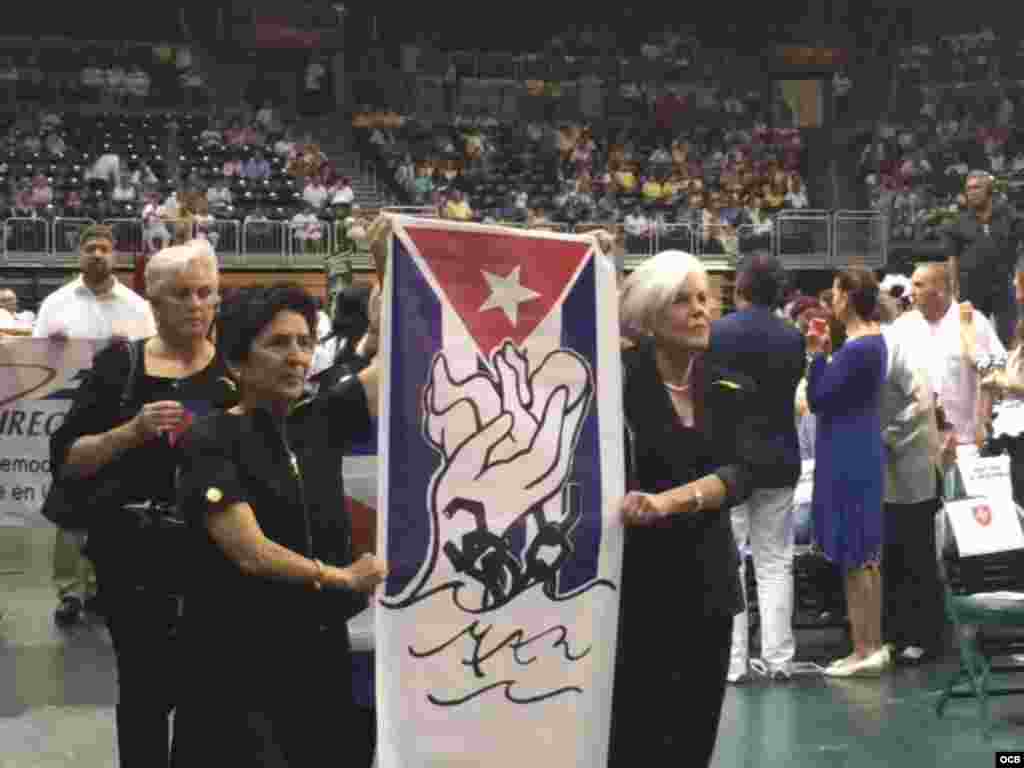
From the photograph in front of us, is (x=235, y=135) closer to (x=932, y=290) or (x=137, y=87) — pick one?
(x=137, y=87)

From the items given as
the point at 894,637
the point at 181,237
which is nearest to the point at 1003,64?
the point at 181,237

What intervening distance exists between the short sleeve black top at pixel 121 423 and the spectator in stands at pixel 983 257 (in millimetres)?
8763

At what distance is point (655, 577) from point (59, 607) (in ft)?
17.6

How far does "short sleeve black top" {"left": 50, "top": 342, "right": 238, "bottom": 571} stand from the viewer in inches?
191

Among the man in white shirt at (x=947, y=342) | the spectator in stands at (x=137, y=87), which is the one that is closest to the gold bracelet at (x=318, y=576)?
the man in white shirt at (x=947, y=342)

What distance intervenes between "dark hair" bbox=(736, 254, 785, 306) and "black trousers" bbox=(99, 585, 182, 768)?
3528 millimetres

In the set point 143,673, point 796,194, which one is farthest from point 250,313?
point 796,194

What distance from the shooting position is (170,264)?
15.9 feet

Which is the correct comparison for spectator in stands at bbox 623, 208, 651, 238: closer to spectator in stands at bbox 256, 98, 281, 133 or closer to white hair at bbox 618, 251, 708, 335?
spectator in stands at bbox 256, 98, 281, 133

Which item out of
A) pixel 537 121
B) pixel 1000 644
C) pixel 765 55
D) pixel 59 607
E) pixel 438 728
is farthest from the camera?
pixel 765 55

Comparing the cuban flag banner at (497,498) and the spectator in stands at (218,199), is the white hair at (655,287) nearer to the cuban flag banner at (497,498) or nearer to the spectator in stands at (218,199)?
the cuban flag banner at (497,498)

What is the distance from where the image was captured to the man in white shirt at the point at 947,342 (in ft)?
29.9

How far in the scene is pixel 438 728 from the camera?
4.41 meters

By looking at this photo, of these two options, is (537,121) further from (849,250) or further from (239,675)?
(239,675)
